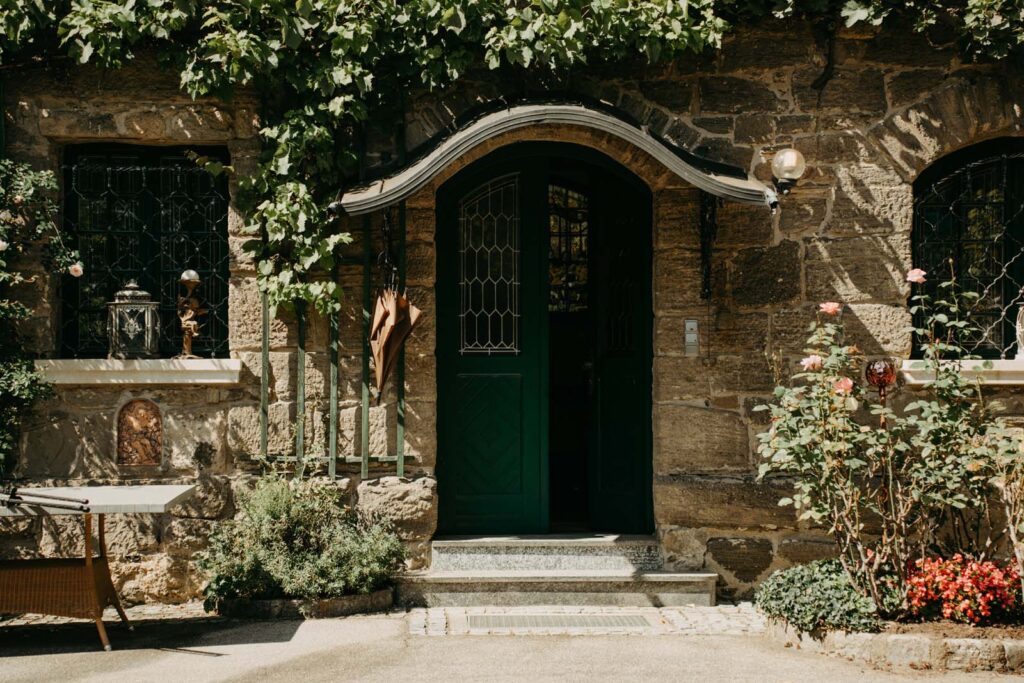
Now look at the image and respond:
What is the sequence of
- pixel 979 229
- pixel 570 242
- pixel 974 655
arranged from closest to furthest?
pixel 974 655 < pixel 979 229 < pixel 570 242

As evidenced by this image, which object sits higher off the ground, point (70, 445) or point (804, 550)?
point (70, 445)

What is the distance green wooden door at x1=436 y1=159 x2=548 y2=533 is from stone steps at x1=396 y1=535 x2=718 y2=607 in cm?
42

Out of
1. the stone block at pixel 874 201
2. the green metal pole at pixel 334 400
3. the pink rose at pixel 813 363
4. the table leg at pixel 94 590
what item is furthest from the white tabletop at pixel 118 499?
the stone block at pixel 874 201

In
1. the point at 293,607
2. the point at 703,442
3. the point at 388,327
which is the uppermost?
the point at 388,327

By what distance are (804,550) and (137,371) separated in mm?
4477

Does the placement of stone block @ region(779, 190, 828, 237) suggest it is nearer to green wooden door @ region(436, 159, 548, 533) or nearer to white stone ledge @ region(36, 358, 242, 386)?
green wooden door @ region(436, 159, 548, 533)

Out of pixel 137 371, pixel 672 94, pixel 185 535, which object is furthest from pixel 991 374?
pixel 137 371

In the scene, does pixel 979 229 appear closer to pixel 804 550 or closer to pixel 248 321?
pixel 804 550

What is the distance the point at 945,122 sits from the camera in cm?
658

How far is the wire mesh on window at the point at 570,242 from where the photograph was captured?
25.4 ft

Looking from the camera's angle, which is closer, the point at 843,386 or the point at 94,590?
the point at 94,590

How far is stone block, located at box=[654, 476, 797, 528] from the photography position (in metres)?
6.53

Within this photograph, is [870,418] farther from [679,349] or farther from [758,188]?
[758,188]

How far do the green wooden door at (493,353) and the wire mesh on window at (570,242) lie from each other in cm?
78
